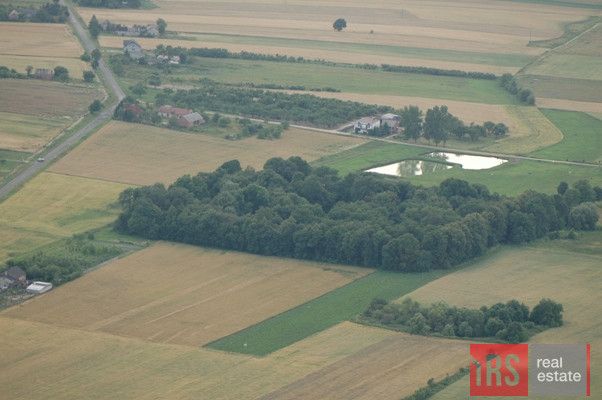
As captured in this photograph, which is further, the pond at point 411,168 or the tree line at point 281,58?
the tree line at point 281,58

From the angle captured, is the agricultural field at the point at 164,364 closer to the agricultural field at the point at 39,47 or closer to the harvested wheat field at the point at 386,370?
the harvested wheat field at the point at 386,370

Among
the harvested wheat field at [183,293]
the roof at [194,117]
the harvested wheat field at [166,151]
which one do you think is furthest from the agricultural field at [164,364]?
the roof at [194,117]

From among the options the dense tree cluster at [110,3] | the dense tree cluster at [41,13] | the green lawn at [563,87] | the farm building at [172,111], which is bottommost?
the farm building at [172,111]

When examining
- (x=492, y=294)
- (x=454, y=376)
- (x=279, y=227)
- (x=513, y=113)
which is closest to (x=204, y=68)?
(x=513, y=113)

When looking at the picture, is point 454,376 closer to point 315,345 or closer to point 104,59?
point 315,345

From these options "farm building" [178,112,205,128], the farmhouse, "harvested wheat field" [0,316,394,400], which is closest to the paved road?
"farm building" [178,112,205,128]
